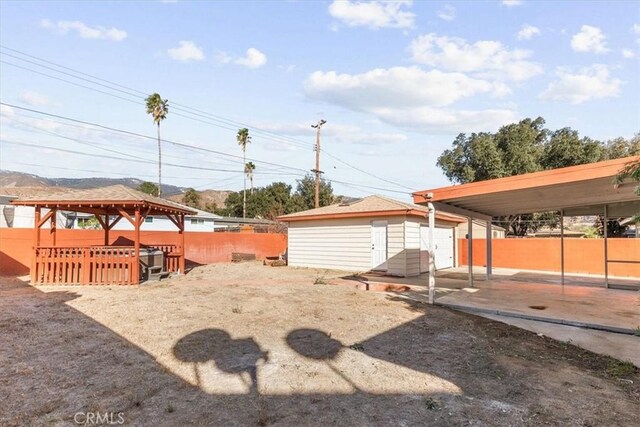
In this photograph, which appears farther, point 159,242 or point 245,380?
point 159,242

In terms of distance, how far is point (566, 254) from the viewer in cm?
1441

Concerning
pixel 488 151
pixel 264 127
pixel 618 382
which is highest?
pixel 264 127

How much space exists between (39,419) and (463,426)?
3.59 metres

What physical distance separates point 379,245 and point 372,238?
0.39m

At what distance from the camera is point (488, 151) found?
25.9 meters

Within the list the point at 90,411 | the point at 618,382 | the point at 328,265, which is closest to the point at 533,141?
the point at 328,265

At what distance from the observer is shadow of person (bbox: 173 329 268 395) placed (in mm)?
4207

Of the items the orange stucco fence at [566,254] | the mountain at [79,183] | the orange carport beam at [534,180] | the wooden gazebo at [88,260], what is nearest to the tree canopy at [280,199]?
the mountain at [79,183]

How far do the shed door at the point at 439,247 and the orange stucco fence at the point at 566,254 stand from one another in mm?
1616

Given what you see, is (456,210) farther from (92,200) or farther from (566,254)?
(92,200)

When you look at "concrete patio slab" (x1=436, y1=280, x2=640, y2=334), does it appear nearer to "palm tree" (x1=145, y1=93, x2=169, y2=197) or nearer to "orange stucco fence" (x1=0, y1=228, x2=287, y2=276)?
"orange stucco fence" (x1=0, y1=228, x2=287, y2=276)

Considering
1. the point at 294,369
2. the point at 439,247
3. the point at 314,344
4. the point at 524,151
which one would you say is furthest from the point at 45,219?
the point at 524,151

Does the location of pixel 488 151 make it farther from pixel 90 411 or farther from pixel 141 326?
pixel 90 411

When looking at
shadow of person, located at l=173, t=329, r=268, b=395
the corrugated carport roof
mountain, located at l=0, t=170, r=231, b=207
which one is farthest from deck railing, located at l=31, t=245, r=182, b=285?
mountain, located at l=0, t=170, r=231, b=207
